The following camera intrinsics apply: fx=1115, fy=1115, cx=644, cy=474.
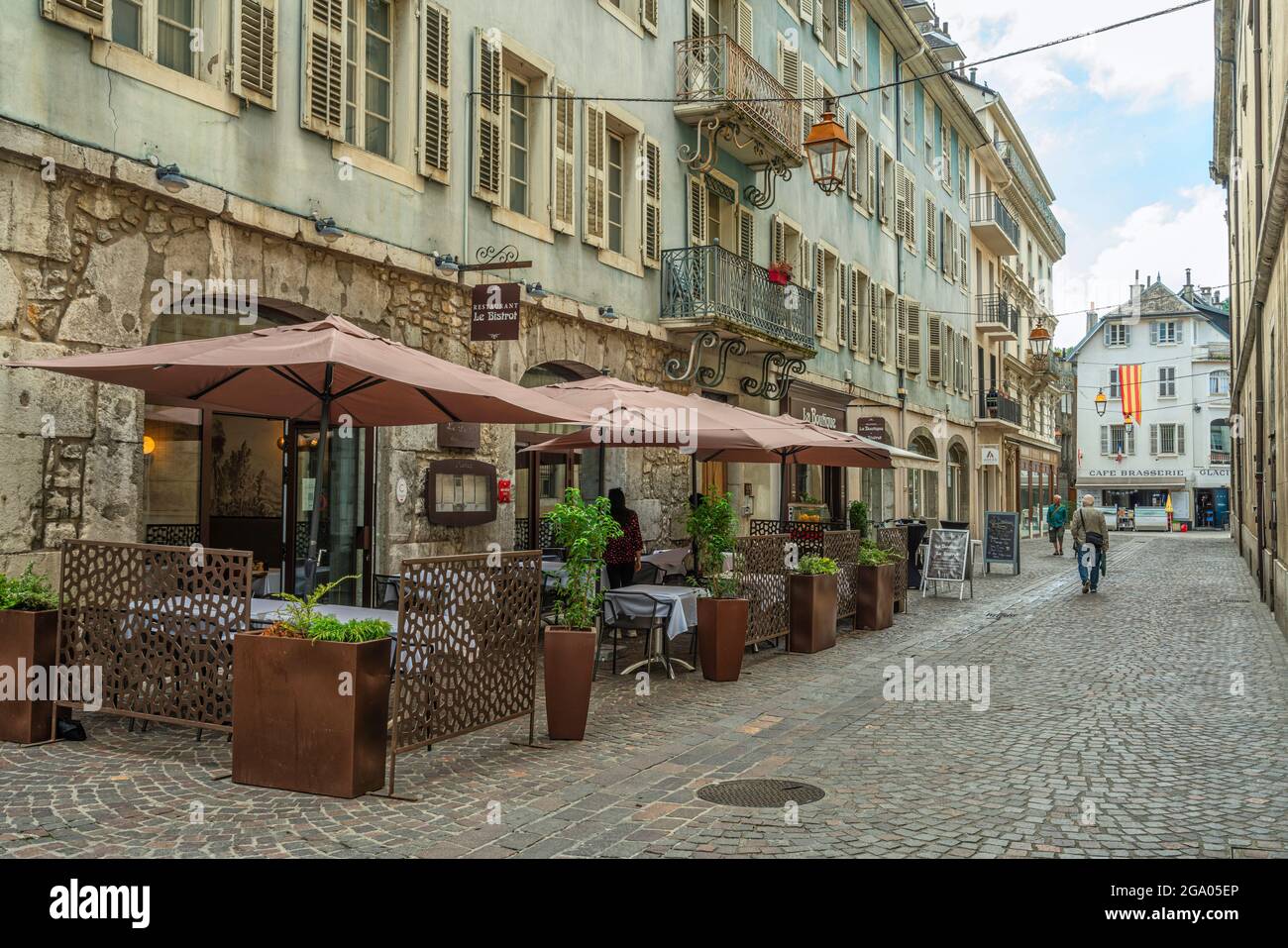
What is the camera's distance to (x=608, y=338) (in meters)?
14.5

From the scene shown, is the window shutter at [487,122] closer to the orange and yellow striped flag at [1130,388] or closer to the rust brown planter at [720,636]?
the rust brown planter at [720,636]

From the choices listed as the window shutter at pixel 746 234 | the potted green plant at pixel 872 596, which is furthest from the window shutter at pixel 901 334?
the potted green plant at pixel 872 596

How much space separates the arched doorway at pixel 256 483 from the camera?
9125 millimetres

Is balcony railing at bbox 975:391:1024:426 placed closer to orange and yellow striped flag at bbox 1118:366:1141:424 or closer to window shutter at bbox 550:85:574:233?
orange and yellow striped flag at bbox 1118:366:1141:424

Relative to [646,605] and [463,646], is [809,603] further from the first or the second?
[463,646]

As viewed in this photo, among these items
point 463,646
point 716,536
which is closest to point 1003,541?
point 716,536

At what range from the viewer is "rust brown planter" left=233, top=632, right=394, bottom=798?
17.0ft

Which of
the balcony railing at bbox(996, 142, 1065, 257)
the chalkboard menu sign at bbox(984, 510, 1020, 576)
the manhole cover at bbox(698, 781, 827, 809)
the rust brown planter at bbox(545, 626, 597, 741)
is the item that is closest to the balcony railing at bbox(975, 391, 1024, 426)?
the balcony railing at bbox(996, 142, 1065, 257)

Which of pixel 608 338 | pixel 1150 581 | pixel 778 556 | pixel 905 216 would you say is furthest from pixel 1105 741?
pixel 905 216

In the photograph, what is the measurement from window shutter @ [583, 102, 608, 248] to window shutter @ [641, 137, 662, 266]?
1093 mm

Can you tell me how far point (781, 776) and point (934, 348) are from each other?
85.4 ft

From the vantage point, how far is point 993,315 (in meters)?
36.8
